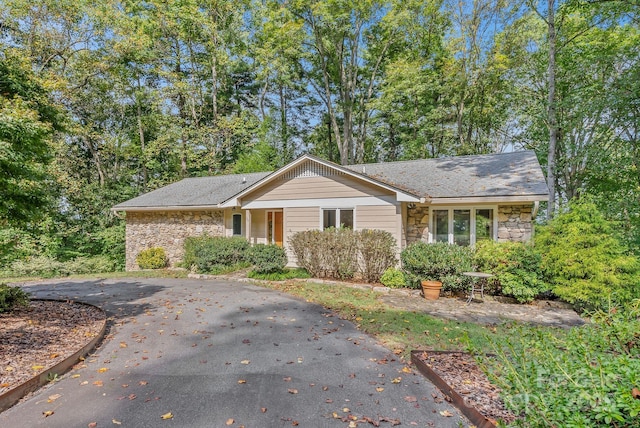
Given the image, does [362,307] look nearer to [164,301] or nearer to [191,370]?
[191,370]

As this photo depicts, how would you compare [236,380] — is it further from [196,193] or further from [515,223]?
[196,193]

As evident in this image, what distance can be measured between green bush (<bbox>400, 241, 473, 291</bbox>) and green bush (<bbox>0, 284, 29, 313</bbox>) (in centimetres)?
893

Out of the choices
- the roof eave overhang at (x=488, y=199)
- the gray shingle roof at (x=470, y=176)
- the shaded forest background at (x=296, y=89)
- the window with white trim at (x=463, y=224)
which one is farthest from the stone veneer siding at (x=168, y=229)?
the roof eave overhang at (x=488, y=199)

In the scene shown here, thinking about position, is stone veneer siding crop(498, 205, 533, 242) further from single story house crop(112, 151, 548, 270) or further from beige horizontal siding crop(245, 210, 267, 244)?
beige horizontal siding crop(245, 210, 267, 244)

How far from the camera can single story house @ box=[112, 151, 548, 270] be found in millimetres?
9617

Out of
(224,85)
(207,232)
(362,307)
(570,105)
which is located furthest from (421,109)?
(362,307)

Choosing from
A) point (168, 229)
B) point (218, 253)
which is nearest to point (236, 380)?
point (218, 253)

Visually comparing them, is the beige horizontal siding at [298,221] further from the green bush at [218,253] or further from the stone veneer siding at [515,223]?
the stone veneer siding at [515,223]

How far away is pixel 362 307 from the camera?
730 centimetres

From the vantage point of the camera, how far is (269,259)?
1095 cm

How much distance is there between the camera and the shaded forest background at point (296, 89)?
579 inches

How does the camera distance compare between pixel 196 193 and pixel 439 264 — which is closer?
pixel 439 264

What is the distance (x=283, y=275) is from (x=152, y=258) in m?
7.47

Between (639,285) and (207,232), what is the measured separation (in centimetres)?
1397
